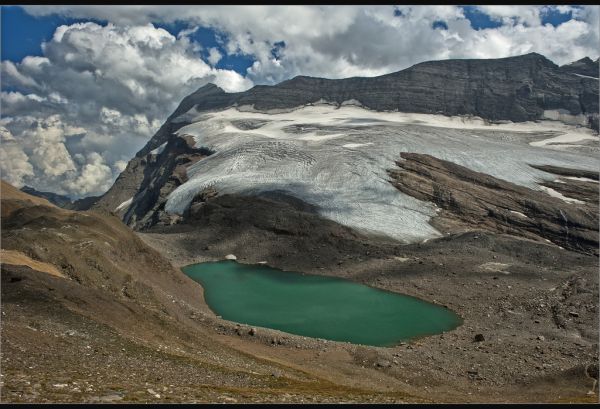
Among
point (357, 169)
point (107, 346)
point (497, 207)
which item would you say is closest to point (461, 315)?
point (107, 346)

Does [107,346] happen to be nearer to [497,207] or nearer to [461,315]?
[461,315]

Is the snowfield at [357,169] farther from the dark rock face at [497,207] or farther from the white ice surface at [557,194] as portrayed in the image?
the dark rock face at [497,207]

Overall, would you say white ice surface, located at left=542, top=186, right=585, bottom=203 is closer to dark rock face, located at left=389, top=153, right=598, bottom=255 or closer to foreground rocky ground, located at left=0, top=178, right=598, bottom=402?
dark rock face, located at left=389, top=153, right=598, bottom=255

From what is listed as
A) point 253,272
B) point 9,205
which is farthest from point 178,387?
point 9,205

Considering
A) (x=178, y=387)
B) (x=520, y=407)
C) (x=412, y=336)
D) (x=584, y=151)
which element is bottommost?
(x=412, y=336)

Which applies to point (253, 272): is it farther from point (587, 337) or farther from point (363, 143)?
point (363, 143)

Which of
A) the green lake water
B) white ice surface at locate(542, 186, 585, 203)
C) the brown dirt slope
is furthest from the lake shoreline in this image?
white ice surface at locate(542, 186, 585, 203)
